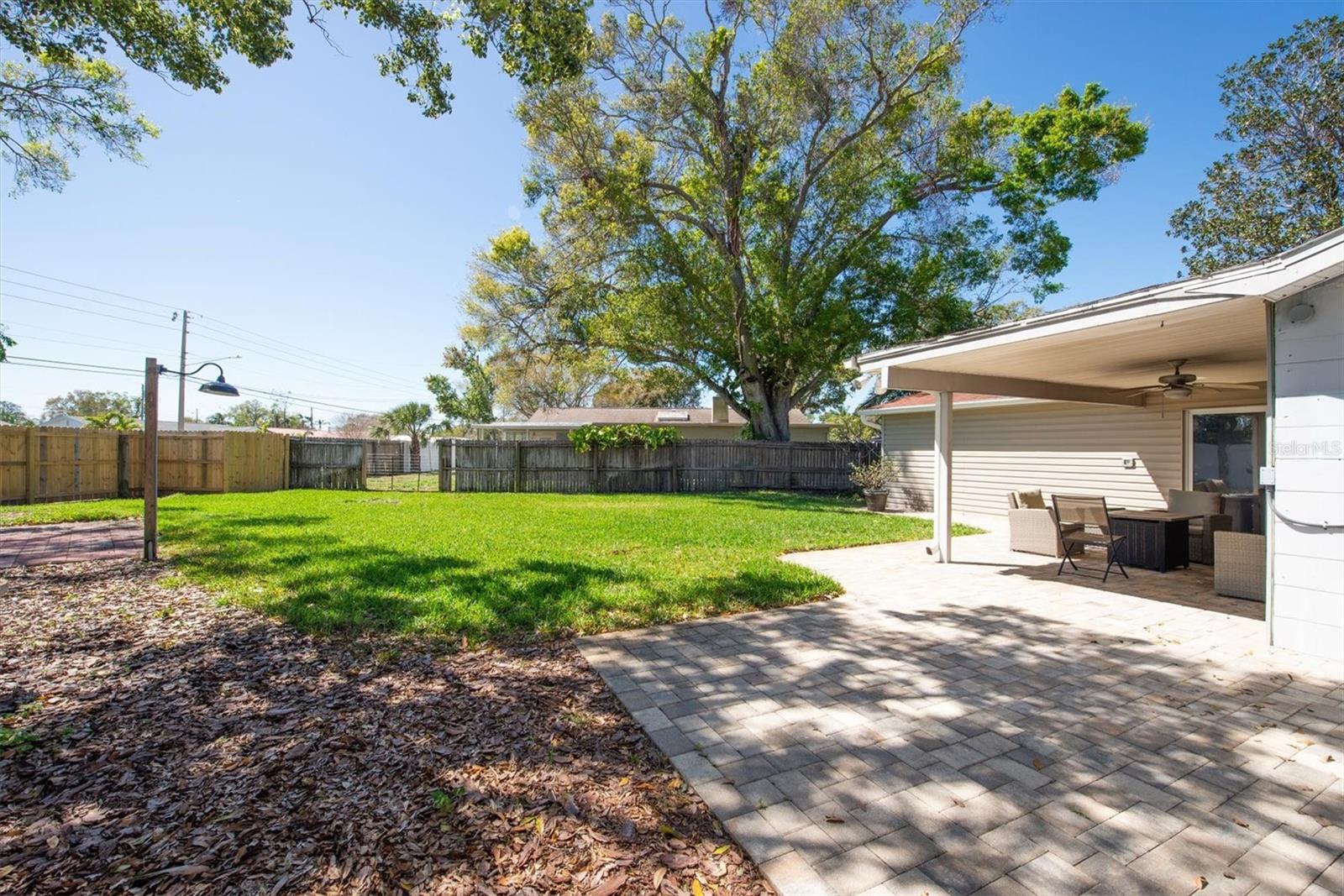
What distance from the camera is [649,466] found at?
1708cm

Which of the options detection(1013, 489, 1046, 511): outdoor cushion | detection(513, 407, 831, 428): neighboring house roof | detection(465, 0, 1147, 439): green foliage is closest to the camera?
detection(1013, 489, 1046, 511): outdoor cushion

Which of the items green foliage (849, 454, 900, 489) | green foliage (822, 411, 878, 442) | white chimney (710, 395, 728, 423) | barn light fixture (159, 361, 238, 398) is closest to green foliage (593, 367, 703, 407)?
white chimney (710, 395, 728, 423)

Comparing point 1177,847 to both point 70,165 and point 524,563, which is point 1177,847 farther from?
point 70,165

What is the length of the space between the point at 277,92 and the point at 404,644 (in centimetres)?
845

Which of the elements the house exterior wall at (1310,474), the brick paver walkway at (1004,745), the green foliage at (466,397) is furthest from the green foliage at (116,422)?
the house exterior wall at (1310,474)

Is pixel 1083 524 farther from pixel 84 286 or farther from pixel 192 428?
pixel 192 428

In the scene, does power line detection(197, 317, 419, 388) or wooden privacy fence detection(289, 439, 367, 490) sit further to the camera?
power line detection(197, 317, 419, 388)

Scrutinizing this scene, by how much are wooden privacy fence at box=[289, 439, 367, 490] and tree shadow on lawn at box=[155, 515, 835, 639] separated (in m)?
10.2

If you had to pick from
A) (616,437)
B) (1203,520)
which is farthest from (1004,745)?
(616,437)

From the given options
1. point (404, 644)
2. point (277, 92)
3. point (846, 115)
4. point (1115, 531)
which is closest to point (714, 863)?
point (404, 644)

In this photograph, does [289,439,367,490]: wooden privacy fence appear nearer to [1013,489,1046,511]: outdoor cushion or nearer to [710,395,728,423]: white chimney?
[710,395,728,423]: white chimney

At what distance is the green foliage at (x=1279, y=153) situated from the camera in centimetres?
1298

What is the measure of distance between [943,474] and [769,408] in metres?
11.4

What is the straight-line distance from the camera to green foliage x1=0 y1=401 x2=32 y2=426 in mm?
46281
